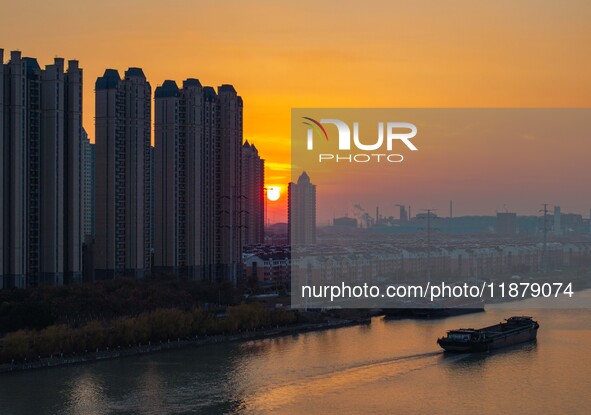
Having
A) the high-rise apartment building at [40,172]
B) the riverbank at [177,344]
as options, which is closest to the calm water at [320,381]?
the riverbank at [177,344]

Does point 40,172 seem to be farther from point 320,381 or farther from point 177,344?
point 320,381

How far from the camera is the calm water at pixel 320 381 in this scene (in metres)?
7.43

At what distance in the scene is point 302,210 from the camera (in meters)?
23.1

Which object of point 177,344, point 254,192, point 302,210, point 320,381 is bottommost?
point 320,381

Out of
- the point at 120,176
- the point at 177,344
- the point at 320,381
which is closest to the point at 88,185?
the point at 120,176

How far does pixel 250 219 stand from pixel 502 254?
6.82m

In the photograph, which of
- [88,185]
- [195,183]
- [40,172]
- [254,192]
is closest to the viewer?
[40,172]

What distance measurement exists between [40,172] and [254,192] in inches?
524

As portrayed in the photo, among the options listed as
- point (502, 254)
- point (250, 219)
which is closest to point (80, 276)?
point (250, 219)

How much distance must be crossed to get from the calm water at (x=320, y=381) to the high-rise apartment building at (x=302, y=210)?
1167cm

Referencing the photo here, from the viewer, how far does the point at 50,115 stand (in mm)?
12492

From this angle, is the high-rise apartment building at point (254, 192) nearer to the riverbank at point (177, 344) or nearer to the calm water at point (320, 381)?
the riverbank at point (177, 344)

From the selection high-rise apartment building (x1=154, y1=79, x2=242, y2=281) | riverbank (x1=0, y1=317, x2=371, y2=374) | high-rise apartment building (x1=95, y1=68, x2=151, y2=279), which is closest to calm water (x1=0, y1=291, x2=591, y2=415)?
riverbank (x1=0, y1=317, x2=371, y2=374)

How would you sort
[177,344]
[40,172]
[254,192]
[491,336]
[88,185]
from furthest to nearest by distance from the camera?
[254,192] < [88,185] < [40,172] < [491,336] < [177,344]
